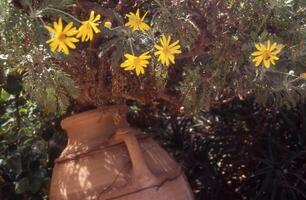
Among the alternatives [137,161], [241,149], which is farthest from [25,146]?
[241,149]

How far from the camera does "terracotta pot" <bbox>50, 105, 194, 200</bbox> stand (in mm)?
1730

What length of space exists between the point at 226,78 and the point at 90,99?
449 mm

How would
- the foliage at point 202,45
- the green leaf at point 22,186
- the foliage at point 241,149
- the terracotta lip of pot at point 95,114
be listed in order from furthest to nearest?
the foliage at point 241,149, the green leaf at point 22,186, the terracotta lip of pot at point 95,114, the foliage at point 202,45

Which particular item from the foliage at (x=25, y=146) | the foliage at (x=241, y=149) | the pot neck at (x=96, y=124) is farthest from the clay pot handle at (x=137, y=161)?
the foliage at (x=241, y=149)

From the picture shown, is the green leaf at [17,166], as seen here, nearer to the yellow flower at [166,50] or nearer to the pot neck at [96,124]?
the pot neck at [96,124]

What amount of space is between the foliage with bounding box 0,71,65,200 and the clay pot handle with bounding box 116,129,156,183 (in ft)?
2.34

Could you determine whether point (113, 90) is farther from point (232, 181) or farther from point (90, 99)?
point (232, 181)

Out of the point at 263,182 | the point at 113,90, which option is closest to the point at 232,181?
the point at 263,182

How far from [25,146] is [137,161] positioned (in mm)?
843

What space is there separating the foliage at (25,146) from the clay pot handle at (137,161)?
0.71 metres

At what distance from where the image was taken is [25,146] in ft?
7.98

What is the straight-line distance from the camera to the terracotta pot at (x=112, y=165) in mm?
1730

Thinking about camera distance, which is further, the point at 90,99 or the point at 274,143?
the point at 274,143

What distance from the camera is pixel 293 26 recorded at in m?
1.54
